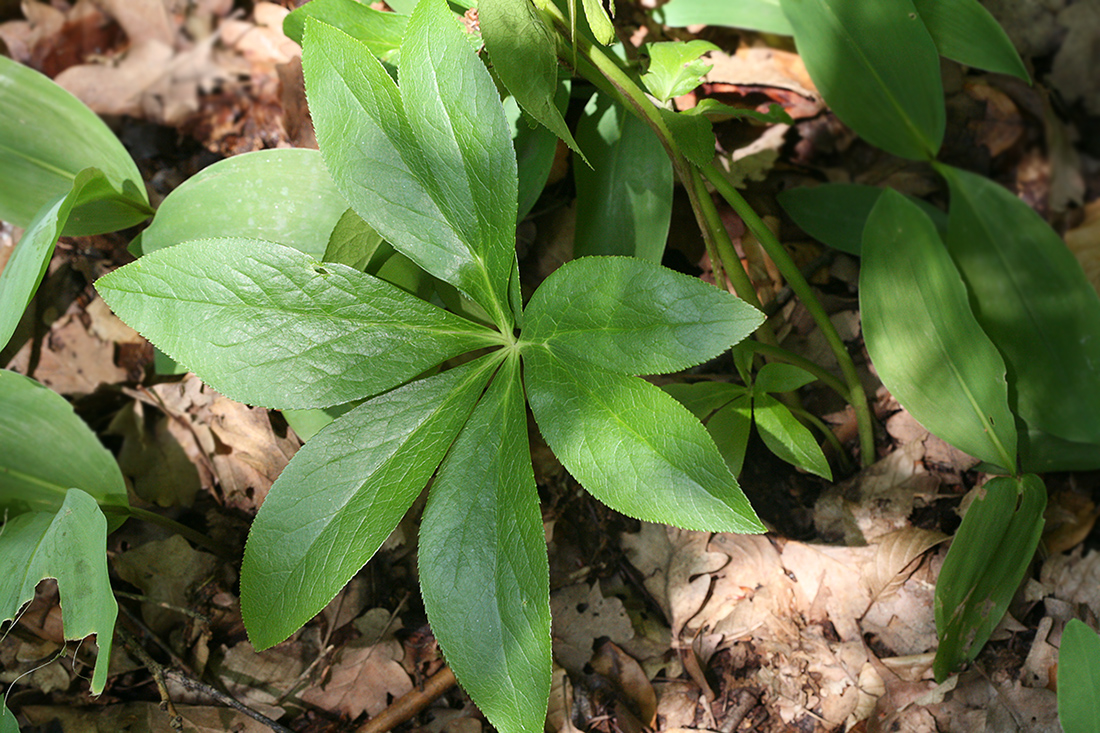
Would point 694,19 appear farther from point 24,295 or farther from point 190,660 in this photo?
point 190,660

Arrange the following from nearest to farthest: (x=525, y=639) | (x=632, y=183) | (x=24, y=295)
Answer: (x=525, y=639)
(x=24, y=295)
(x=632, y=183)

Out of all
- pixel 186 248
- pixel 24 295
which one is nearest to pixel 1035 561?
pixel 186 248

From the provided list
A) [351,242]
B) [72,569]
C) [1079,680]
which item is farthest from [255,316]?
[1079,680]

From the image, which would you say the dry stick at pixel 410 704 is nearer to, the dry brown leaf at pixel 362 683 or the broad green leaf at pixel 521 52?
the dry brown leaf at pixel 362 683

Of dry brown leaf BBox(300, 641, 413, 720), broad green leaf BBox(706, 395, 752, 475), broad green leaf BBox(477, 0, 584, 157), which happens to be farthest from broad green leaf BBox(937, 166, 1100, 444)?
dry brown leaf BBox(300, 641, 413, 720)

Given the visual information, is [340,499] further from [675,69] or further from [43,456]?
[675,69]

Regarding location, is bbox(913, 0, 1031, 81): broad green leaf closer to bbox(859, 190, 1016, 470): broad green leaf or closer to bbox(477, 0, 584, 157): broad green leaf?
bbox(859, 190, 1016, 470): broad green leaf
